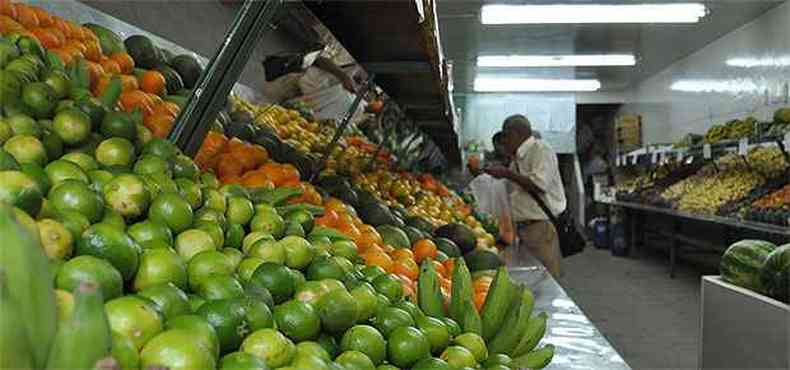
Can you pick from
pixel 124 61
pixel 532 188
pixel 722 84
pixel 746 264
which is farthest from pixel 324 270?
pixel 722 84

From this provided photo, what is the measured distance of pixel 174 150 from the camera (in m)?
1.43

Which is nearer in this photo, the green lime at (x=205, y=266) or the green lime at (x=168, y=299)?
the green lime at (x=168, y=299)

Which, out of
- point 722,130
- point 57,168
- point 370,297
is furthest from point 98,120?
point 722,130

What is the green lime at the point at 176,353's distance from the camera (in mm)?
673

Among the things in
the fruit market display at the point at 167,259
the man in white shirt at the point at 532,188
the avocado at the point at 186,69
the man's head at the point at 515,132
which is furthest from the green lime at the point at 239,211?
the man's head at the point at 515,132

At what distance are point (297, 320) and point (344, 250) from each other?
1.70 ft

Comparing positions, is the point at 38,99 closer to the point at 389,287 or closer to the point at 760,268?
the point at 389,287

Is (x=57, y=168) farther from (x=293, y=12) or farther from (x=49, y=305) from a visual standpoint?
(x=293, y=12)

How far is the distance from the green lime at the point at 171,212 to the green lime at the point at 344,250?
37 cm

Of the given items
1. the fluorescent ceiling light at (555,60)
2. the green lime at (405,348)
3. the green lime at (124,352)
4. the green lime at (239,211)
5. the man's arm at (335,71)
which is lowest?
the green lime at (405,348)

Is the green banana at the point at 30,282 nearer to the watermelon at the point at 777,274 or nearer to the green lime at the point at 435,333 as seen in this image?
the green lime at the point at 435,333

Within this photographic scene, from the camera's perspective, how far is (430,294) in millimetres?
1529

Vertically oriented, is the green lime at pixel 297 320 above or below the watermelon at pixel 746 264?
above

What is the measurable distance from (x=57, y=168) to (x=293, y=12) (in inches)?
31.6
